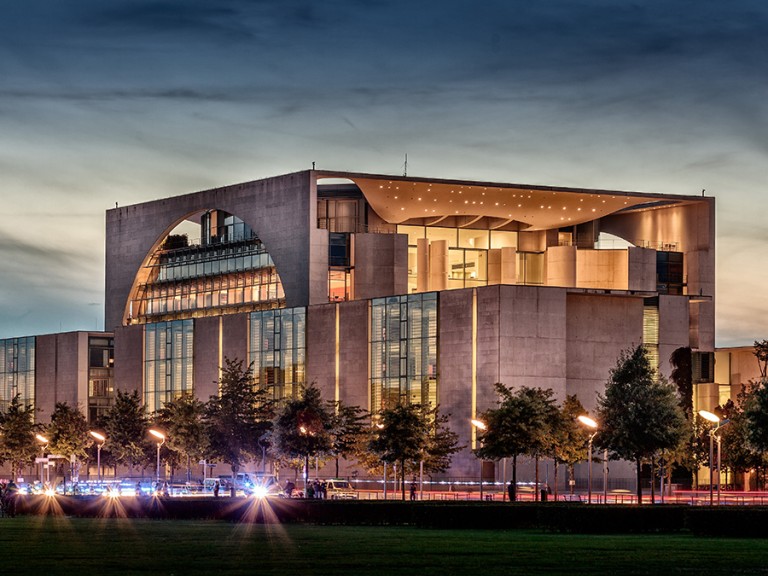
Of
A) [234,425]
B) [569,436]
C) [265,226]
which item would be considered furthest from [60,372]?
[569,436]

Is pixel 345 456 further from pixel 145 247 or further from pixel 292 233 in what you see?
pixel 145 247

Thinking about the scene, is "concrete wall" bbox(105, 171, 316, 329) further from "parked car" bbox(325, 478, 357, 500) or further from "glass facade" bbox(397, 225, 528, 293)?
"parked car" bbox(325, 478, 357, 500)

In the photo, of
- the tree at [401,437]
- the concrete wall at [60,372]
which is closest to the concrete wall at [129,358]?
the concrete wall at [60,372]

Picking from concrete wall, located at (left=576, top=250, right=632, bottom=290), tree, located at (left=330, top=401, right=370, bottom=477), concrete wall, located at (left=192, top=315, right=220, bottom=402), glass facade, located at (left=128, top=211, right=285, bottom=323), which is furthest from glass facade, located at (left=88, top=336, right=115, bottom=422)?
concrete wall, located at (left=576, top=250, right=632, bottom=290)

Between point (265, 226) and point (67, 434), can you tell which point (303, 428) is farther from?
point (67, 434)

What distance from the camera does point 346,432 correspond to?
118688 millimetres

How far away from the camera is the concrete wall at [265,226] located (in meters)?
138

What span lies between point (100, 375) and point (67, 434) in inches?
702

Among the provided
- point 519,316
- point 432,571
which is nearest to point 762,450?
point 519,316

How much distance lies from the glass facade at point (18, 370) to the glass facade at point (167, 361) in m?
18.2

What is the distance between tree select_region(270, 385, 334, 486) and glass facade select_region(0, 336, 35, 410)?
5961cm

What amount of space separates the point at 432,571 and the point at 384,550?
293 inches

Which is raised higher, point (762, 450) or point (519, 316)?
point (519, 316)

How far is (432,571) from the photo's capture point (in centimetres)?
3559
